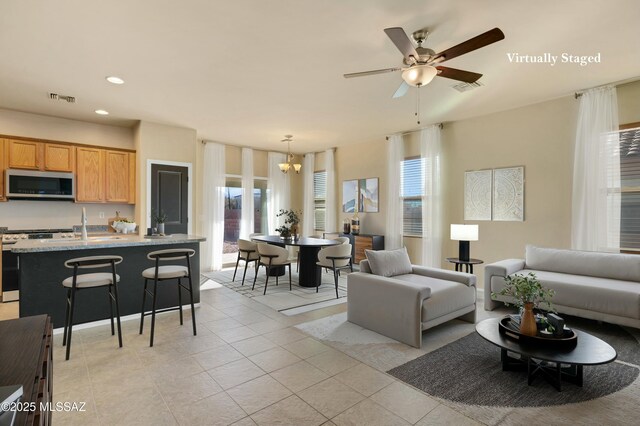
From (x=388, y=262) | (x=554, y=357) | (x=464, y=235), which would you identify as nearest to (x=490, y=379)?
(x=554, y=357)

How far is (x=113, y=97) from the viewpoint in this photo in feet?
14.8

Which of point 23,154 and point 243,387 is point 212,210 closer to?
point 23,154

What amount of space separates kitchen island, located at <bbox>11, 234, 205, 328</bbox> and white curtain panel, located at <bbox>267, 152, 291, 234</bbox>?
4.13 metres

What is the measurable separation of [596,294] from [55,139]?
801 centimetres

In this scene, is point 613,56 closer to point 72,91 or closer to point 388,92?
point 388,92

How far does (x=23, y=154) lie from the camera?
16.3 feet

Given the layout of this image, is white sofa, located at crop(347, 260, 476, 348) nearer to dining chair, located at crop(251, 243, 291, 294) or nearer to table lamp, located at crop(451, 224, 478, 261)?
table lamp, located at crop(451, 224, 478, 261)

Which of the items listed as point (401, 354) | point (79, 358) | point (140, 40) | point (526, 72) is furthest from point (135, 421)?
point (526, 72)

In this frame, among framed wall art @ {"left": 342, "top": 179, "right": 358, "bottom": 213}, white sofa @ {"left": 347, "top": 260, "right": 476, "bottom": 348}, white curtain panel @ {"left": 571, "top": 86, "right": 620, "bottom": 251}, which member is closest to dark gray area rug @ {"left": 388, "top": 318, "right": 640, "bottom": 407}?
white sofa @ {"left": 347, "top": 260, "right": 476, "bottom": 348}

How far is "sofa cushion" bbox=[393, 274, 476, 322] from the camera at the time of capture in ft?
10.7

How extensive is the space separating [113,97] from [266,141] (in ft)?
10.9

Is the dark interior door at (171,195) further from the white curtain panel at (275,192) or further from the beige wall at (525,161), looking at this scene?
the beige wall at (525,161)

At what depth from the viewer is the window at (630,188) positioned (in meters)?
4.10

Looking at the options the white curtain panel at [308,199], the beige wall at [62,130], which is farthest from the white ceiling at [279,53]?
the white curtain panel at [308,199]
